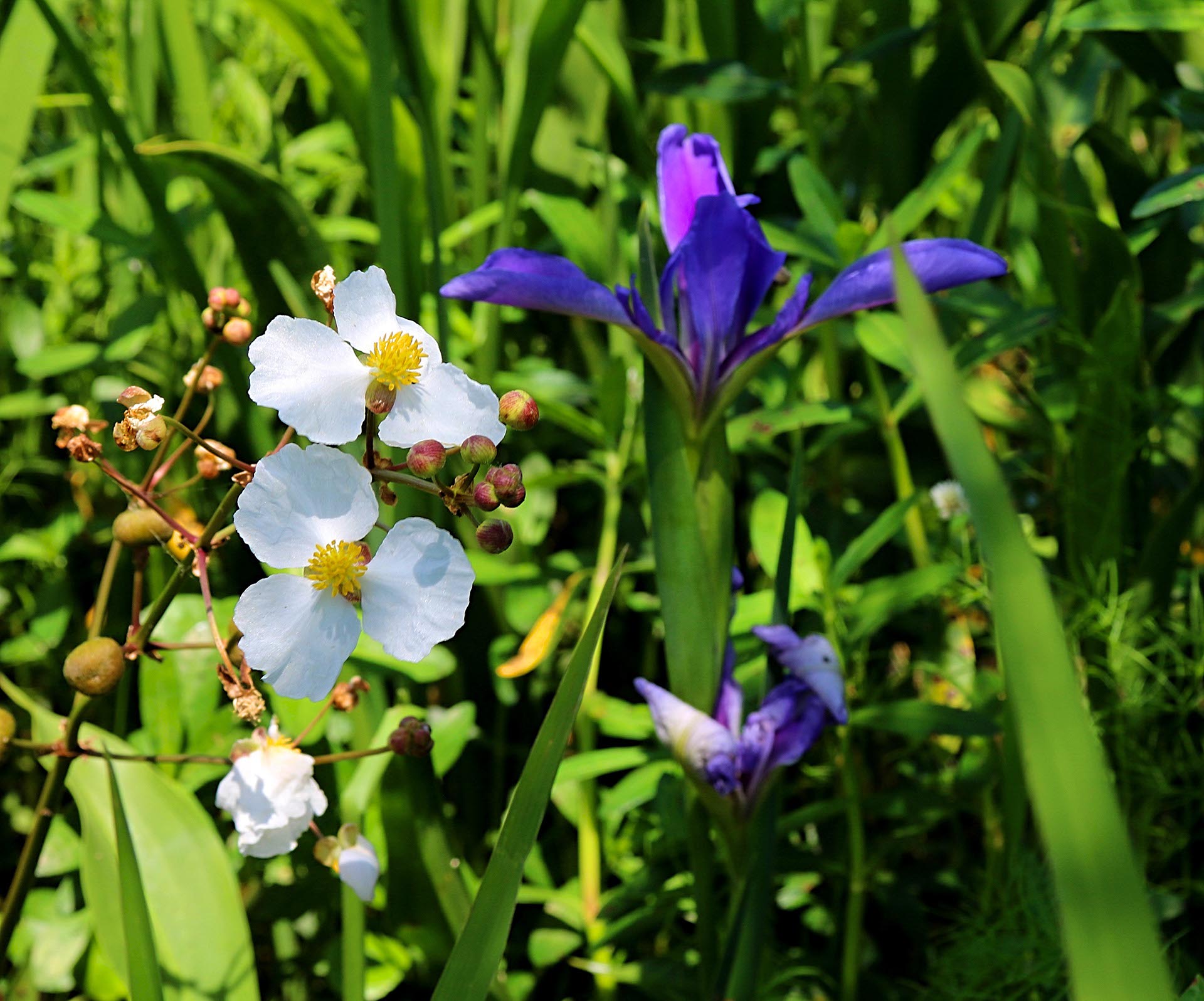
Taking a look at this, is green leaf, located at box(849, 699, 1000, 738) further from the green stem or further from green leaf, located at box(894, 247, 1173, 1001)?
green leaf, located at box(894, 247, 1173, 1001)

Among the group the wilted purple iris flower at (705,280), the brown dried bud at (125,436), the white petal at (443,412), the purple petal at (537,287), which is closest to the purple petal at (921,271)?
the wilted purple iris flower at (705,280)

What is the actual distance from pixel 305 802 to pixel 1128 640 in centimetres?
60

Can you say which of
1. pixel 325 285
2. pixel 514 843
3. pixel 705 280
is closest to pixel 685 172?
pixel 705 280

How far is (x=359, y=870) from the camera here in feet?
1.48

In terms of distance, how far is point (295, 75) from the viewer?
48.3 inches

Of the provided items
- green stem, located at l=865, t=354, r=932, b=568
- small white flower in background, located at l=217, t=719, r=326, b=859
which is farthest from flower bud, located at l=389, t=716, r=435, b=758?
green stem, located at l=865, t=354, r=932, b=568

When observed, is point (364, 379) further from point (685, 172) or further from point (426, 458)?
point (685, 172)

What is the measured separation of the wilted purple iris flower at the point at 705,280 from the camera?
0.51 meters

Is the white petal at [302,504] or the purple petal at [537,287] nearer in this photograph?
the white petal at [302,504]

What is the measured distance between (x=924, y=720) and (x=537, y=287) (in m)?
0.36

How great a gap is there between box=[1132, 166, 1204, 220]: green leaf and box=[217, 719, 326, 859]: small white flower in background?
1.81 ft

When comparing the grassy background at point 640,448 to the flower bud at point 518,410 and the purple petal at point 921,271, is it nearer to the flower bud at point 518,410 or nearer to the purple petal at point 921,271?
the purple petal at point 921,271

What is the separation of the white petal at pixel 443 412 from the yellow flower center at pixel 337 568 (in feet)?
0.13

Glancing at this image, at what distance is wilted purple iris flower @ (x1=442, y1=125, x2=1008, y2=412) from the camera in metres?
0.51
